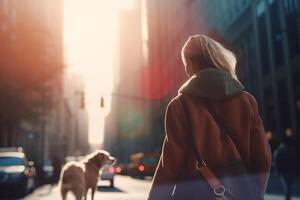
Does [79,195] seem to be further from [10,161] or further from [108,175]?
[108,175]

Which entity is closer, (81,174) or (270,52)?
(81,174)

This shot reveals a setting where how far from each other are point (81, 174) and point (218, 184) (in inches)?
372

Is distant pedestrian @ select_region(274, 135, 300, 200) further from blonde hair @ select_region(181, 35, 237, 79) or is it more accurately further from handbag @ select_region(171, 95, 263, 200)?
handbag @ select_region(171, 95, 263, 200)

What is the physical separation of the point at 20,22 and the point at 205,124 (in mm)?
28401

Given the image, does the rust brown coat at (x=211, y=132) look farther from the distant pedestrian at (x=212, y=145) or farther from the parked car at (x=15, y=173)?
the parked car at (x=15, y=173)

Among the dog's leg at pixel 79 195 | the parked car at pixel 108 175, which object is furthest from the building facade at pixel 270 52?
the dog's leg at pixel 79 195

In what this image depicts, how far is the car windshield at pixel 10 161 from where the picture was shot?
749 inches

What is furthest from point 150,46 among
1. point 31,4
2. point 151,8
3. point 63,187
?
point 63,187

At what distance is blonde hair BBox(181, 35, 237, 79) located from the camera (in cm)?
292

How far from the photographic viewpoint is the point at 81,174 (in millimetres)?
11695

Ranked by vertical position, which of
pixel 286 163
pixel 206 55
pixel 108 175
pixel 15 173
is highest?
pixel 206 55

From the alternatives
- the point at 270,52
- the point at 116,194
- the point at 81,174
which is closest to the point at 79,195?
the point at 81,174

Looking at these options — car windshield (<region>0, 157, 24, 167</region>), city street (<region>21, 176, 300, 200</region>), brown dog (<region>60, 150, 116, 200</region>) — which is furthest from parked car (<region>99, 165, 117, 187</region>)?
brown dog (<region>60, 150, 116, 200</region>)

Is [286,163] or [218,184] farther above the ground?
[218,184]
